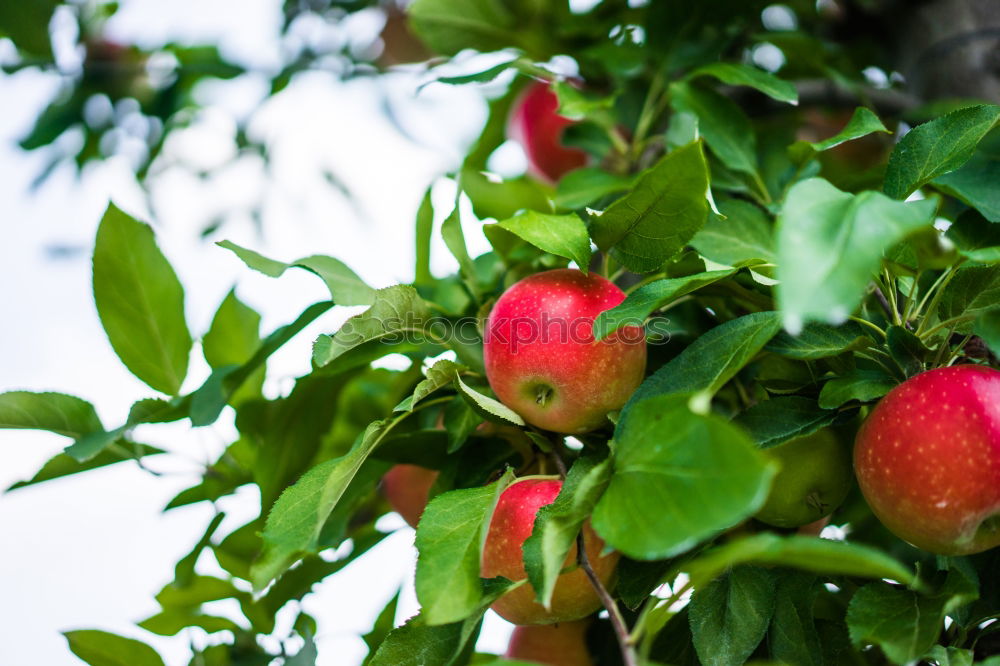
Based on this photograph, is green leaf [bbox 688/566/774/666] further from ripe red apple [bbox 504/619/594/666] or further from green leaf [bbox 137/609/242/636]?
green leaf [bbox 137/609/242/636]

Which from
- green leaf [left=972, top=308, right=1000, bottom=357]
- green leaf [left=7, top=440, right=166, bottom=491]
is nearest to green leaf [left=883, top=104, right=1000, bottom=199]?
green leaf [left=972, top=308, right=1000, bottom=357]

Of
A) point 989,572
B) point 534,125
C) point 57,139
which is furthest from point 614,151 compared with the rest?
point 57,139

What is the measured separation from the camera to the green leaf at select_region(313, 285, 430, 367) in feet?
1.64

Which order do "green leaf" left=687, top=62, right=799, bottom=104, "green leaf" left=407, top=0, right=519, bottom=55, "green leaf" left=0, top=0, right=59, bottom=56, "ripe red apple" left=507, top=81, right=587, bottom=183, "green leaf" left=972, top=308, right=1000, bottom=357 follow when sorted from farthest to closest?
"green leaf" left=0, top=0, right=59, bottom=56 → "ripe red apple" left=507, top=81, right=587, bottom=183 → "green leaf" left=407, top=0, right=519, bottom=55 → "green leaf" left=687, top=62, right=799, bottom=104 → "green leaf" left=972, top=308, right=1000, bottom=357

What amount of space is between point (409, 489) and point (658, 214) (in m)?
0.31

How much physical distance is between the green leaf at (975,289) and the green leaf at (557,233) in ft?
0.68

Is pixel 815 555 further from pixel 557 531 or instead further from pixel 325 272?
pixel 325 272

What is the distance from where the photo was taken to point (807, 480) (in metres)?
0.50

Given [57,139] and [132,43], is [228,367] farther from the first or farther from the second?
[132,43]

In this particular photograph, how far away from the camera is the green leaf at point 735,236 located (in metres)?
0.57

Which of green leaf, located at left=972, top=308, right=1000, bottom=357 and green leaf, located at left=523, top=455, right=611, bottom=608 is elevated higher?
green leaf, located at left=972, top=308, right=1000, bottom=357

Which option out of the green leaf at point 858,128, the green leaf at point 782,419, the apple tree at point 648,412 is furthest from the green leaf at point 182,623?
the green leaf at point 858,128

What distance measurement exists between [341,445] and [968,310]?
0.53 meters

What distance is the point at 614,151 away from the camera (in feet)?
2.77
